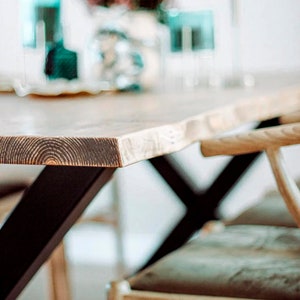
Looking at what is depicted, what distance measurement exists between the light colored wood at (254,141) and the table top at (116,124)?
27mm

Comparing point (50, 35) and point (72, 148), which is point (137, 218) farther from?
point (72, 148)

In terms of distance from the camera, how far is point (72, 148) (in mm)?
766

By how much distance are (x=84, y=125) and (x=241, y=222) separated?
0.57m

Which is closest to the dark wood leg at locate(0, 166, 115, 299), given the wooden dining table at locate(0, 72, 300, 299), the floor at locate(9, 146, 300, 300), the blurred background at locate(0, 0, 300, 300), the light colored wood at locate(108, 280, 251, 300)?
the wooden dining table at locate(0, 72, 300, 299)

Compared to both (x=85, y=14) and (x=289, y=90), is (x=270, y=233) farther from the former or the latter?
(x=85, y=14)

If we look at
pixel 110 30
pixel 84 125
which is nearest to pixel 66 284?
pixel 110 30

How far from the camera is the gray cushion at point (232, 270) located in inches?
39.2

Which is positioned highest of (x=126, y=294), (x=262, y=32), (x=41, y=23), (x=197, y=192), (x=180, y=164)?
(x=41, y=23)

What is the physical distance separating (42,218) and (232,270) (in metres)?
0.29

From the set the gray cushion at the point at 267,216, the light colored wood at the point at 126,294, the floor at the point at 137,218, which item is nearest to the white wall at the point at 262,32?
the floor at the point at 137,218

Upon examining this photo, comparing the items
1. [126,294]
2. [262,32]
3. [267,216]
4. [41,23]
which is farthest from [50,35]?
[262,32]

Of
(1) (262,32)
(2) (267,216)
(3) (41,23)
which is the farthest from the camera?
(1) (262,32)

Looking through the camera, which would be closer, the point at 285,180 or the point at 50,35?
the point at 285,180

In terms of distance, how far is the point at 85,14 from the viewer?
10.0 ft
